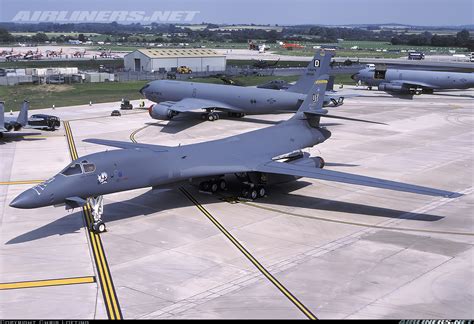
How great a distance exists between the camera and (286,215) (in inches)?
1075

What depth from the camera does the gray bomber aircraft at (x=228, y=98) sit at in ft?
172

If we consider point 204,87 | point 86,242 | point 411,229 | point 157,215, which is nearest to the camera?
point 86,242

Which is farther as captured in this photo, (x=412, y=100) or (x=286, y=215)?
(x=412, y=100)

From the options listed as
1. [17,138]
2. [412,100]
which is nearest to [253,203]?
[17,138]

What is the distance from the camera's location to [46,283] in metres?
19.5

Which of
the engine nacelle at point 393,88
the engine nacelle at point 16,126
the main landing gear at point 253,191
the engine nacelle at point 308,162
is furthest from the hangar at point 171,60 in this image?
the main landing gear at point 253,191

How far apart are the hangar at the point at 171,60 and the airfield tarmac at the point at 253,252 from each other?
244 ft

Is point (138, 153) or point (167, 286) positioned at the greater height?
point (138, 153)

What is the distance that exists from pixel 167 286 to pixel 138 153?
890 centimetres

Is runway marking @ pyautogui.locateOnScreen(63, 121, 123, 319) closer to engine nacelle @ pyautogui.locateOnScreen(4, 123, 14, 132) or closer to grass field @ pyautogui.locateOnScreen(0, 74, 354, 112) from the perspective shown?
engine nacelle @ pyautogui.locateOnScreen(4, 123, 14, 132)

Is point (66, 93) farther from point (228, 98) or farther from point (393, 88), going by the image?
point (393, 88)

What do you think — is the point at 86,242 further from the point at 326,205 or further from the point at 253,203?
the point at 326,205

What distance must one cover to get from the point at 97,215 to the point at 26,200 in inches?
140

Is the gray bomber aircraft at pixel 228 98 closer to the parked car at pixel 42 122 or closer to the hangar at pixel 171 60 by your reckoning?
the parked car at pixel 42 122
